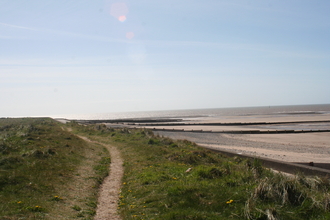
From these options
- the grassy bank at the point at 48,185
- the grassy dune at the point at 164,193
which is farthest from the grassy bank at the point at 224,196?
the grassy bank at the point at 48,185

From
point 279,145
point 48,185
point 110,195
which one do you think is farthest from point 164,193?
point 279,145

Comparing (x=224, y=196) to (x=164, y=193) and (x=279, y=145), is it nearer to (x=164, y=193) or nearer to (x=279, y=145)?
(x=164, y=193)

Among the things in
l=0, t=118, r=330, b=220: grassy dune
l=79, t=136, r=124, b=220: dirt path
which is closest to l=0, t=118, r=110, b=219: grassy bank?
l=0, t=118, r=330, b=220: grassy dune

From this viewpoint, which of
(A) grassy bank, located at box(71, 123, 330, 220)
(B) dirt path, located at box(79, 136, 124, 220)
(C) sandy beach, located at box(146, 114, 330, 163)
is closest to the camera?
(A) grassy bank, located at box(71, 123, 330, 220)

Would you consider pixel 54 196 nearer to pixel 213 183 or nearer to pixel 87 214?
pixel 87 214

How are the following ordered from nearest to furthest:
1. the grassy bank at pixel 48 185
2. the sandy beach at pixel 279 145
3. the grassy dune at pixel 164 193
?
the grassy dune at pixel 164 193 → the grassy bank at pixel 48 185 → the sandy beach at pixel 279 145

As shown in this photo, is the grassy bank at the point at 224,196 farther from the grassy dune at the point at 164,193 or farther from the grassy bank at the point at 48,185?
the grassy bank at the point at 48,185

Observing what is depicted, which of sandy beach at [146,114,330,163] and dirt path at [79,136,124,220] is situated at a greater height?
dirt path at [79,136,124,220]

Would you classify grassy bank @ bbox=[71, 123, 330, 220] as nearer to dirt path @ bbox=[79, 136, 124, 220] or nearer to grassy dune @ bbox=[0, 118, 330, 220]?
grassy dune @ bbox=[0, 118, 330, 220]

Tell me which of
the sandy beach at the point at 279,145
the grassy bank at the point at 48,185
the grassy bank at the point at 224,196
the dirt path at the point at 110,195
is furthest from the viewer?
the sandy beach at the point at 279,145

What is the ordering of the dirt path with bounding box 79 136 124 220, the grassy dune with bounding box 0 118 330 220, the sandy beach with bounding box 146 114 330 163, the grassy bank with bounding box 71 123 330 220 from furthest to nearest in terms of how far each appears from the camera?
the sandy beach with bounding box 146 114 330 163
the dirt path with bounding box 79 136 124 220
the grassy dune with bounding box 0 118 330 220
the grassy bank with bounding box 71 123 330 220

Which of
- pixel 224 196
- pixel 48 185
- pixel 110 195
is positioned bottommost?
pixel 110 195

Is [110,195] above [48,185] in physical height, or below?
below

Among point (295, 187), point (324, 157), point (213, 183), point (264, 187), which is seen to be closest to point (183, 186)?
point (213, 183)
